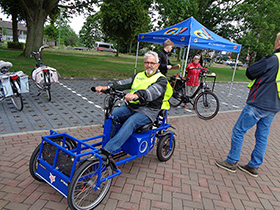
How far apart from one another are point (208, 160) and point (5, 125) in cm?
399

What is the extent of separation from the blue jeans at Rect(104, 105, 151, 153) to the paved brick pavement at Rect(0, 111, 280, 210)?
1.94 ft

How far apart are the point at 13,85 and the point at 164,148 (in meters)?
3.91

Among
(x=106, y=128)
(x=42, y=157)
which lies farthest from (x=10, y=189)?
(x=106, y=128)

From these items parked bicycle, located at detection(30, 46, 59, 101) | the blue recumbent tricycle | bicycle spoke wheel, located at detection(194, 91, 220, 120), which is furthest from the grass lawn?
the blue recumbent tricycle

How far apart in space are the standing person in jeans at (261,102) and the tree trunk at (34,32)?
46.1 feet

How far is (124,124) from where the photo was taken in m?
2.78

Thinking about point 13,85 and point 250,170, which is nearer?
point 250,170

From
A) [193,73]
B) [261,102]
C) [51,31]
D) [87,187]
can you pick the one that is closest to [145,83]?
[87,187]

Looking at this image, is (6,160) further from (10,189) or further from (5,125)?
(5,125)

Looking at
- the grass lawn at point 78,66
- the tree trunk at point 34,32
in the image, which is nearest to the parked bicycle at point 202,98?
the grass lawn at point 78,66

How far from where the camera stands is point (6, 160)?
3055 millimetres

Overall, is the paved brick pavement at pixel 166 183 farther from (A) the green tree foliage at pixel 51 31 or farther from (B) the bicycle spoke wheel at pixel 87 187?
(A) the green tree foliage at pixel 51 31

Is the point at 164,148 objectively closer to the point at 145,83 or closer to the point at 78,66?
the point at 145,83

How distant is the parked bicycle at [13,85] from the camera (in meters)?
4.78
